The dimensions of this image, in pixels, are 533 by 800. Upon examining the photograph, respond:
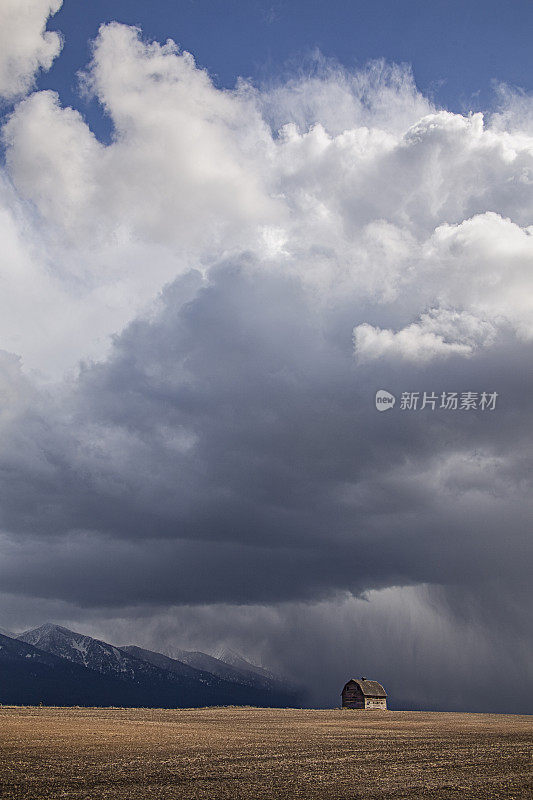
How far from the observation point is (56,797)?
2553 centimetres

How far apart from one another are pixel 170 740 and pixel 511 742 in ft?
84.5

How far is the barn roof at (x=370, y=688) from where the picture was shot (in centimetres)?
14350

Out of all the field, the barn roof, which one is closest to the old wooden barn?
the barn roof

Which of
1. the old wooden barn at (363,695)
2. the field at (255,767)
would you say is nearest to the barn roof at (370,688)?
the old wooden barn at (363,695)

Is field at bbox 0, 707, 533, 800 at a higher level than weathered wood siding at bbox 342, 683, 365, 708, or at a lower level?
higher

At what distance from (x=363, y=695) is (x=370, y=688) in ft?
15.3

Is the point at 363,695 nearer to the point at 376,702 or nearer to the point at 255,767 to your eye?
the point at 376,702

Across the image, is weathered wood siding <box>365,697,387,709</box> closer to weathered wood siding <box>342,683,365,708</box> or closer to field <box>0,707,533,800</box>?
weathered wood siding <box>342,683,365,708</box>

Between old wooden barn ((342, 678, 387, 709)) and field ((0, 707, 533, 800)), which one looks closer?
field ((0, 707, 533, 800))

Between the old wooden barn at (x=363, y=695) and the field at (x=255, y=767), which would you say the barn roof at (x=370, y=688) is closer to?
the old wooden barn at (x=363, y=695)

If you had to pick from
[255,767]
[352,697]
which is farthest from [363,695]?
[255,767]

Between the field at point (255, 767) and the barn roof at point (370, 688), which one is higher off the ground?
the field at point (255, 767)

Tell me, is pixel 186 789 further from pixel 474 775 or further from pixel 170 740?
pixel 170 740

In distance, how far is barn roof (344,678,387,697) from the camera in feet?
471
